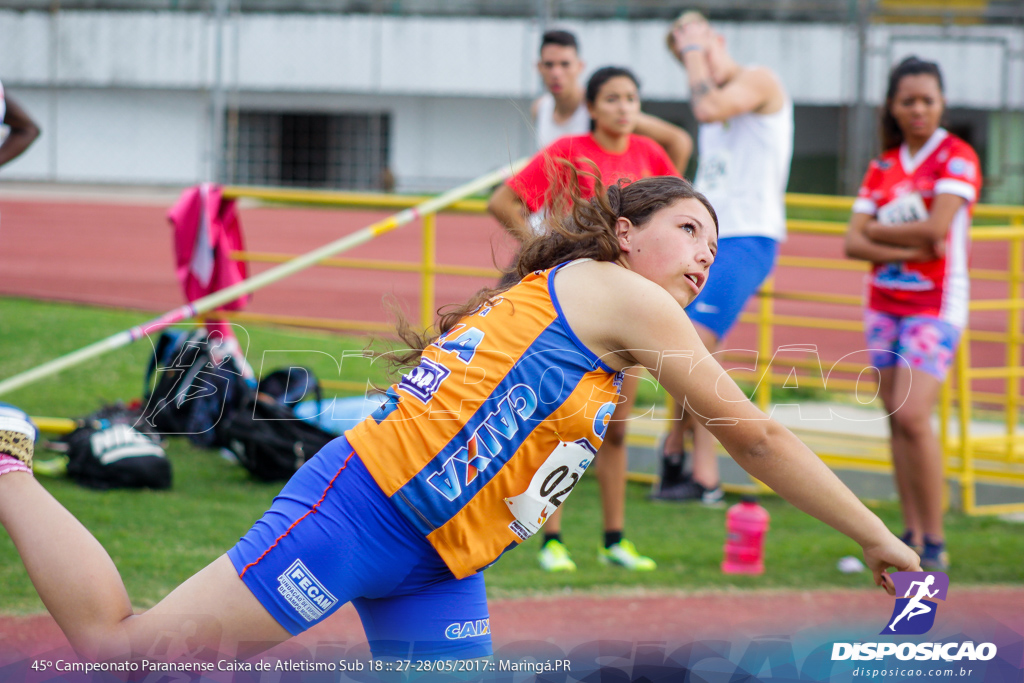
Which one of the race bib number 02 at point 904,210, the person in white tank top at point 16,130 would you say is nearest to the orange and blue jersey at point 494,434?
the race bib number 02 at point 904,210

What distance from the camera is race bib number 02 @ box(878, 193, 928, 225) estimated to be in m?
4.50

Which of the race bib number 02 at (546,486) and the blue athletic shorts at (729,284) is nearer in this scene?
the race bib number 02 at (546,486)

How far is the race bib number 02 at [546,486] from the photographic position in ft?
6.70

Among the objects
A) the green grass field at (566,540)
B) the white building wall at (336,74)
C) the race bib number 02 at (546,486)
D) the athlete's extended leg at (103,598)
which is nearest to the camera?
the athlete's extended leg at (103,598)

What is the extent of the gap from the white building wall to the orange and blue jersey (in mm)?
18867

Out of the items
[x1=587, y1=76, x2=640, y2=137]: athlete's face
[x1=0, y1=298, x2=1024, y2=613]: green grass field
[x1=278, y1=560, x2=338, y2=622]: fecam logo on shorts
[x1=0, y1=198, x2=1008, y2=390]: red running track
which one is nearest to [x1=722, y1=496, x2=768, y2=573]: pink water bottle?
[x1=0, y1=298, x2=1024, y2=613]: green grass field

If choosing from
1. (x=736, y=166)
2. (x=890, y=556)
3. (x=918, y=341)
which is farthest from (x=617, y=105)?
(x=890, y=556)

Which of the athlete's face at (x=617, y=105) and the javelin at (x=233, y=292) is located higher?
the athlete's face at (x=617, y=105)

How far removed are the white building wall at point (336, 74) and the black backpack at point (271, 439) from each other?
15782 millimetres

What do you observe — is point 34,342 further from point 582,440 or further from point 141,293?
point 582,440

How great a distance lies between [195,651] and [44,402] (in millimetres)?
5328

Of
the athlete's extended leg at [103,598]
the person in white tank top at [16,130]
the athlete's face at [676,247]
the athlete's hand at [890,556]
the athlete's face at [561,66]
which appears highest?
the athlete's face at [561,66]

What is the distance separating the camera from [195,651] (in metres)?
1.91

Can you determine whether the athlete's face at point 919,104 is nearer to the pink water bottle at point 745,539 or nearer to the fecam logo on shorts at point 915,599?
the pink water bottle at point 745,539
